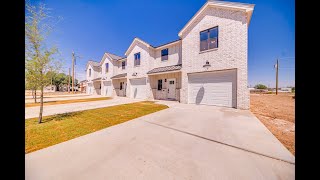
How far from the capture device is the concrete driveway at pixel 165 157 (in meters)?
2.27

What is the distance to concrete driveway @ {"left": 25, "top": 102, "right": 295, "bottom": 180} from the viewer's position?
227cm

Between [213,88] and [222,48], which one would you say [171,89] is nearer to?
[213,88]

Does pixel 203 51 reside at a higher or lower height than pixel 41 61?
higher

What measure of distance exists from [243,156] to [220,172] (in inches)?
35.7

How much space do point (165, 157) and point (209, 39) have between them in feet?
32.7

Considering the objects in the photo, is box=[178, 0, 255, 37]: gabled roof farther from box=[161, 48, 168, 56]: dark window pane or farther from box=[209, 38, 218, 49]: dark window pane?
box=[161, 48, 168, 56]: dark window pane

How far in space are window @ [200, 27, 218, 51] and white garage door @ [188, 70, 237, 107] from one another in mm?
2155

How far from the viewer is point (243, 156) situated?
281cm

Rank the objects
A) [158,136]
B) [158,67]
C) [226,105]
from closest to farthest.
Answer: [158,136], [226,105], [158,67]

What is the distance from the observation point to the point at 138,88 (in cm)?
1680

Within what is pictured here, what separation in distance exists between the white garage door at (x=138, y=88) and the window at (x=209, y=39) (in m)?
8.40

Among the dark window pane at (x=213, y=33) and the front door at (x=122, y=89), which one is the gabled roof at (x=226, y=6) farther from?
the front door at (x=122, y=89)

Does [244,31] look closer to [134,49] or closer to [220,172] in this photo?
[220,172]
